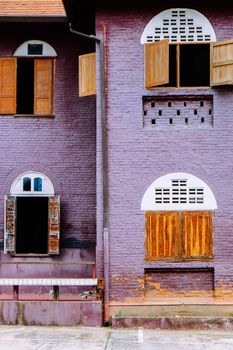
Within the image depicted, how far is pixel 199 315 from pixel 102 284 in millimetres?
2162

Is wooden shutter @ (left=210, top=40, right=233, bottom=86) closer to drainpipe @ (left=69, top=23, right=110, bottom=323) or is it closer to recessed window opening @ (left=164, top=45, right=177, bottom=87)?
recessed window opening @ (left=164, top=45, right=177, bottom=87)

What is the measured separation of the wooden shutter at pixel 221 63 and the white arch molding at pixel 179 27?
0.35 m

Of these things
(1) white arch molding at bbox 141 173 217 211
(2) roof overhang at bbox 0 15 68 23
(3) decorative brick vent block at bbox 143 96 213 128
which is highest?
(2) roof overhang at bbox 0 15 68 23

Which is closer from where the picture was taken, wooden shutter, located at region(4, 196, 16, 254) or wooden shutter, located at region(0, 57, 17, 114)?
wooden shutter, located at region(4, 196, 16, 254)

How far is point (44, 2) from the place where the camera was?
15.3m

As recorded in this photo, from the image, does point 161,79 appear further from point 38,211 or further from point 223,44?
point 38,211

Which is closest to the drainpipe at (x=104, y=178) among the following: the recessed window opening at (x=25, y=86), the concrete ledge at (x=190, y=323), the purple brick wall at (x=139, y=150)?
the purple brick wall at (x=139, y=150)

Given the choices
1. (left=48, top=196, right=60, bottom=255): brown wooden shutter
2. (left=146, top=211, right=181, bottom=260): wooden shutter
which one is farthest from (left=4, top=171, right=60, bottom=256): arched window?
(left=146, top=211, right=181, bottom=260): wooden shutter

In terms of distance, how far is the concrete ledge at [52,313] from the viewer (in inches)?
499

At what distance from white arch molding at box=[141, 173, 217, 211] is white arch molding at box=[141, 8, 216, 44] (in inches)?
121

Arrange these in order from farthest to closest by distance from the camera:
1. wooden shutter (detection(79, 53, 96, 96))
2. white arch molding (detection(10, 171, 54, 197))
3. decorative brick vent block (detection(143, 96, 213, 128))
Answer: white arch molding (detection(10, 171, 54, 197))
wooden shutter (detection(79, 53, 96, 96))
decorative brick vent block (detection(143, 96, 213, 128))

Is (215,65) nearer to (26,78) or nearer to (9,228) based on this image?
(26,78)

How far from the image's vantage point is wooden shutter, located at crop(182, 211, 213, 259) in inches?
517

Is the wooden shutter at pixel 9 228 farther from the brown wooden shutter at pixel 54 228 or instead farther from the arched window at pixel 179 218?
the arched window at pixel 179 218
